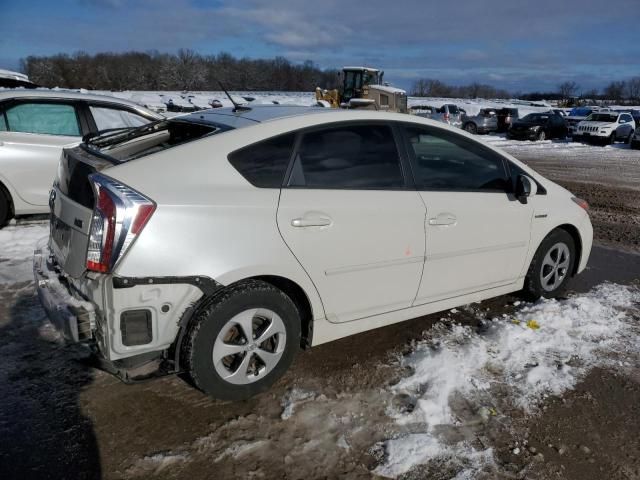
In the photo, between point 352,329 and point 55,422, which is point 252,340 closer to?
point 352,329

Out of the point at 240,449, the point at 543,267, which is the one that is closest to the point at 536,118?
the point at 543,267

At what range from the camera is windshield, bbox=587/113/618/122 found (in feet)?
84.4

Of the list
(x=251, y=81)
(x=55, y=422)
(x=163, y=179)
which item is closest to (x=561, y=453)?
(x=163, y=179)

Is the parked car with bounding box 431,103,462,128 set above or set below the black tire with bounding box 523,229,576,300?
above

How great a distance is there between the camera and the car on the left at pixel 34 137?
6.03 m

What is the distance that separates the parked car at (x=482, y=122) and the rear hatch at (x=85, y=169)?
93.3 feet

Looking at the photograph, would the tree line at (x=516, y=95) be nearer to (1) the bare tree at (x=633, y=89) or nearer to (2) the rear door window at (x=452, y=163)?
(1) the bare tree at (x=633, y=89)

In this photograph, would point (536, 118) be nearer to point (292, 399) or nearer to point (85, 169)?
point (292, 399)

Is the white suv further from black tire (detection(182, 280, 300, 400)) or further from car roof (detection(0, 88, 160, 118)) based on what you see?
car roof (detection(0, 88, 160, 118))

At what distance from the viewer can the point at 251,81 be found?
346 feet

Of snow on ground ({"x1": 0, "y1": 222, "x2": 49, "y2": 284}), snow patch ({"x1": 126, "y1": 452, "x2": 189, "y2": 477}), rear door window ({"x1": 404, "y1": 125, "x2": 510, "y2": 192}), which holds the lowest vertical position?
snow patch ({"x1": 126, "y1": 452, "x2": 189, "y2": 477})

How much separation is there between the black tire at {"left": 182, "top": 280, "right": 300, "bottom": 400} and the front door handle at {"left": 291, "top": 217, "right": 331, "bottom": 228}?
0.39 meters

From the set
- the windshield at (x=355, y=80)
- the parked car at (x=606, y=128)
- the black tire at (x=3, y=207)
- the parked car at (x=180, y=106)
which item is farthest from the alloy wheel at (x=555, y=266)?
the windshield at (x=355, y=80)

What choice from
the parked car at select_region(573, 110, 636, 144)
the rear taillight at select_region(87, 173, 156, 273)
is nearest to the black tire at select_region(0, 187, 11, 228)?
the rear taillight at select_region(87, 173, 156, 273)
